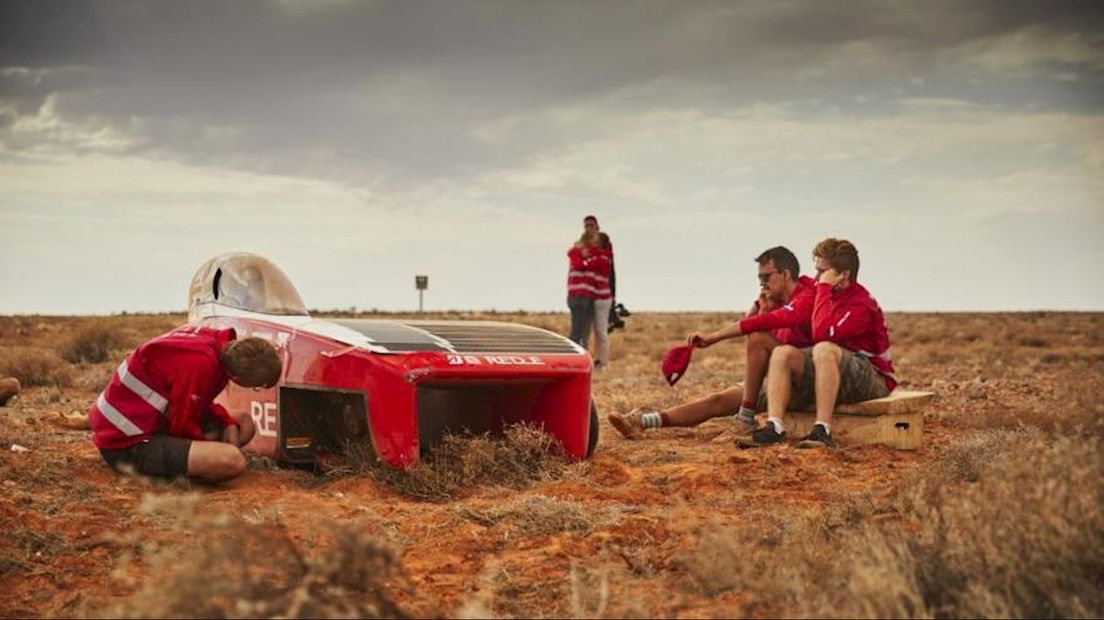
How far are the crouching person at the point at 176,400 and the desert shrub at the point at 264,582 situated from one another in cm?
244

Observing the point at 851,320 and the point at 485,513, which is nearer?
the point at 485,513

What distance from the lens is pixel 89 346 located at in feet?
73.5

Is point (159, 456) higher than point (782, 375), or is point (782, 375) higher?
point (782, 375)

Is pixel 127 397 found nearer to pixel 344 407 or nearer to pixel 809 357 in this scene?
pixel 344 407

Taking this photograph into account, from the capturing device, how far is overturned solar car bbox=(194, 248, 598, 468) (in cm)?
680

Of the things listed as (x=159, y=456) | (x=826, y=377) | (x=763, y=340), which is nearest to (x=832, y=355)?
(x=826, y=377)

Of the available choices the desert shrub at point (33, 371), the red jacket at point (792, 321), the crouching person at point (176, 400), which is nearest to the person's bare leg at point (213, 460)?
the crouching person at point (176, 400)

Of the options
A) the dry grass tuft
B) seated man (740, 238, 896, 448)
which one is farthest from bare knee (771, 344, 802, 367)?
the dry grass tuft

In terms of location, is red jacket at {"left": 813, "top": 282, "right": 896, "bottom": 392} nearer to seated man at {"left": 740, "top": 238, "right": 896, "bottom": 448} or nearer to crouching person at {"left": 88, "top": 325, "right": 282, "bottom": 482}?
seated man at {"left": 740, "top": 238, "right": 896, "bottom": 448}

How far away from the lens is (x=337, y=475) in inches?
290

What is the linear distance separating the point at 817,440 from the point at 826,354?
0.64 m

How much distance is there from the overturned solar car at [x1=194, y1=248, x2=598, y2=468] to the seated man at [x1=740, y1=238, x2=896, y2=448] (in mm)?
1470

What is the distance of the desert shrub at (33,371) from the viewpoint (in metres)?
16.5

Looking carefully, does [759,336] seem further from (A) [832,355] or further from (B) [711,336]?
(A) [832,355]
